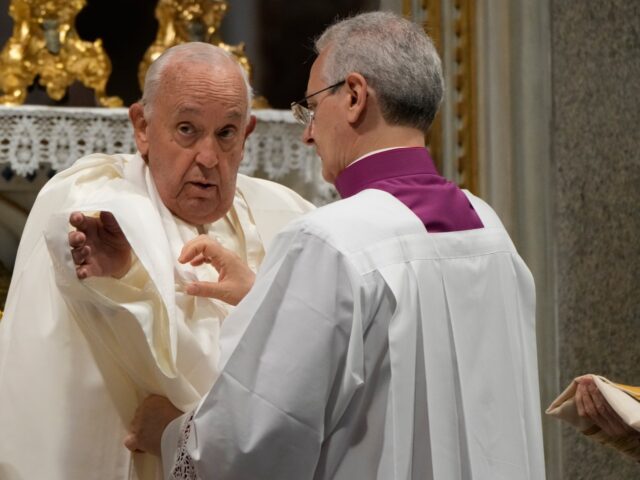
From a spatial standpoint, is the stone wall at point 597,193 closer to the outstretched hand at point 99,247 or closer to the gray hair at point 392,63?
the gray hair at point 392,63

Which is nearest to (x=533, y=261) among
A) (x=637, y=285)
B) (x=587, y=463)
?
(x=637, y=285)

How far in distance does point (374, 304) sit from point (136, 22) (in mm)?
4159

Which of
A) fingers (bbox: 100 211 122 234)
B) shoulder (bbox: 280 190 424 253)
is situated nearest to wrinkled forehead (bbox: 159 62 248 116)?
fingers (bbox: 100 211 122 234)

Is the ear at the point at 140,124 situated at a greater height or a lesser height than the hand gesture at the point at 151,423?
greater

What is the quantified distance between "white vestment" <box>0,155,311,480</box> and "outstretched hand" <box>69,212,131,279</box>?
30 millimetres

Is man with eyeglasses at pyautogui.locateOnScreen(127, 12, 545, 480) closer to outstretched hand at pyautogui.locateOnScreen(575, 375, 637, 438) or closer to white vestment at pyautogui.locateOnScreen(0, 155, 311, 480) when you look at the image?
white vestment at pyautogui.locateOnScreen(0, 155, 311, 480)

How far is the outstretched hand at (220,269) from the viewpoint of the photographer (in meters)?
3.19

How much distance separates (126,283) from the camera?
10.2 ft

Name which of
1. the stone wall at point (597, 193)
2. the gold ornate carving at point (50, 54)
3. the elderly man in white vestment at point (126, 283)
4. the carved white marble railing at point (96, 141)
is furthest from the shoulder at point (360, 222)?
the gold ornate carving at point (50, 54)

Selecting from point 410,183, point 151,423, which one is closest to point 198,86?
point 410,183

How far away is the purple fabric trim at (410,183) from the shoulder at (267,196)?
0.86 meters

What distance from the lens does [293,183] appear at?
224 inches

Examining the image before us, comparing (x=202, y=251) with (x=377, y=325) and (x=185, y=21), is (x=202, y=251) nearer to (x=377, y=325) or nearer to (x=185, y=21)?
(x=377, y=325)

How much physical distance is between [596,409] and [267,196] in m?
1.14
